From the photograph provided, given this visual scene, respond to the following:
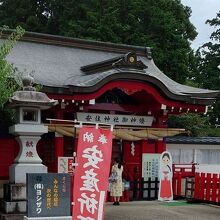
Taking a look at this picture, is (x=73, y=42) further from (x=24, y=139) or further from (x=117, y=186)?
(x=24, y=139)

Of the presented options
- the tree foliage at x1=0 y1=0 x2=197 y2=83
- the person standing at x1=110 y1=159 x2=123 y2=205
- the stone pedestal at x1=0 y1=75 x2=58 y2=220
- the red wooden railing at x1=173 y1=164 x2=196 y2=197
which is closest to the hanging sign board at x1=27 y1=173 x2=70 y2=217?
the stone pedestal at x1=0 y1=75 x2=58 y2=220

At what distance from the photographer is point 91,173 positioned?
27.1 ft

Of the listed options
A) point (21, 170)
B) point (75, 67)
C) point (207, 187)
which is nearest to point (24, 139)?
point (21, 170)

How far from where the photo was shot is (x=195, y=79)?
37.5 metres

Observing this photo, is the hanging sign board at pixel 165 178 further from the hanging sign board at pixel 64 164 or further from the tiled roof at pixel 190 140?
the tiled roof at pixel 190 140

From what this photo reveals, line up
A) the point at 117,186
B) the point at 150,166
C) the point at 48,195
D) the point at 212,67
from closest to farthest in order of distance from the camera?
the point at 48,195, the point at 117,186, the point at 150,166, the point at 212,67

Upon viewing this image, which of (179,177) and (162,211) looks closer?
(162,211)

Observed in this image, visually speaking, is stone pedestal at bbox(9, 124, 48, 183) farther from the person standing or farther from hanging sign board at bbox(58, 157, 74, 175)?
the person standing

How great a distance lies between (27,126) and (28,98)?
28.1 inches

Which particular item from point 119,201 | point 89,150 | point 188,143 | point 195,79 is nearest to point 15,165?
point 89,150

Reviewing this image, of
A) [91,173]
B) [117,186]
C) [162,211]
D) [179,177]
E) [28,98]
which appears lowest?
[162,211]

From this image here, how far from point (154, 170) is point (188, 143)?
4.38 meters

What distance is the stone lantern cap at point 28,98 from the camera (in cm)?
1084

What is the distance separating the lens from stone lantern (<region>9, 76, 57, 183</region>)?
1092 cm
